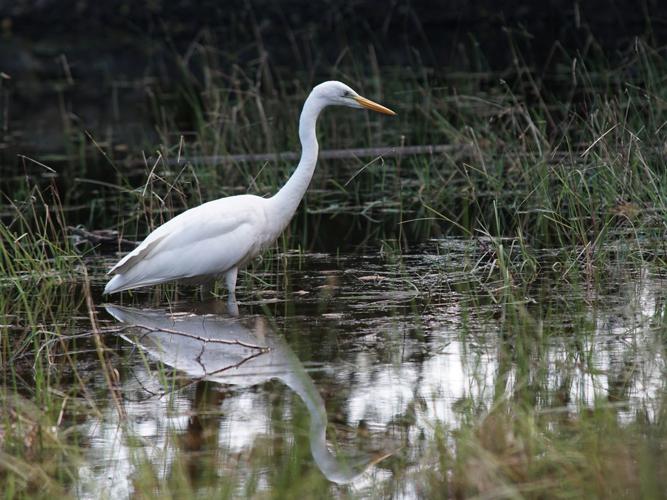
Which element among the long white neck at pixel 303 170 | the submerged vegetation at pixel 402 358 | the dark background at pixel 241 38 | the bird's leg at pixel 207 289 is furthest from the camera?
the dark background at pixel 241 38

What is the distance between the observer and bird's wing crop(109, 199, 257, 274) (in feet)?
21.4

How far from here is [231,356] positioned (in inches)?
217

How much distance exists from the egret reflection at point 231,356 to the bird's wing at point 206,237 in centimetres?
32

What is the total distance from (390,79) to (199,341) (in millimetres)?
8780

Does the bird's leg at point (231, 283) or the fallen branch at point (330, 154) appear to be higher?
the fallen branch at point (330, 154)

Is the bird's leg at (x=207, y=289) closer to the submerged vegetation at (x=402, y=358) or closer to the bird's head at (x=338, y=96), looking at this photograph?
the submerged vegetation at (x=402, y=358)

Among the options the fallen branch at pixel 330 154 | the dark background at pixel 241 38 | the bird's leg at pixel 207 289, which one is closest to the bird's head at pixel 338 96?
the bird's leg at pixel 207 289

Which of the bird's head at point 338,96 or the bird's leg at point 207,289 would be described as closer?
the bird's head at point 338,96

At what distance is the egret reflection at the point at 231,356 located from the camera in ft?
13.9

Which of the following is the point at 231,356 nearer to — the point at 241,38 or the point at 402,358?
the point at 402,358

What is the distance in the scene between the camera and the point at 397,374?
5.04 m

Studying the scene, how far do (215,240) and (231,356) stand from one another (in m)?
1.19

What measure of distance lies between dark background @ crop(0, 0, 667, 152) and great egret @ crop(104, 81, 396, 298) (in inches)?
292

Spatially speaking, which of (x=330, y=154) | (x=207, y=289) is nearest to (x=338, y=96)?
(x=207, y=289)
